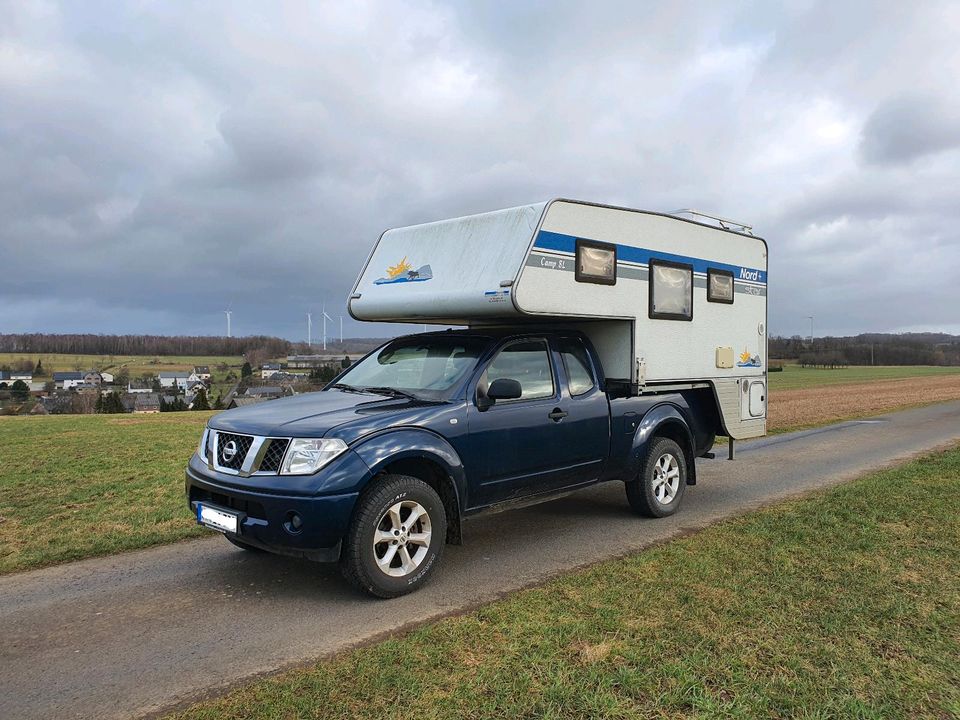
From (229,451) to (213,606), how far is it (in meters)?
1.02

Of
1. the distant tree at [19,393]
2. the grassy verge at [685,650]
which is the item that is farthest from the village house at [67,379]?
the grassy verge at [685,650]

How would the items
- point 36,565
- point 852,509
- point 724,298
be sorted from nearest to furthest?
1. point 36,565
2. point 852,509
3. point 724,298

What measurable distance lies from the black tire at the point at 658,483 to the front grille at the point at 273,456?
3.69 metres

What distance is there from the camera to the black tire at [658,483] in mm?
6848

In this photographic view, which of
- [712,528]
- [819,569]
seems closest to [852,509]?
[712,528]

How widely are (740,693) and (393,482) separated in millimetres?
2424

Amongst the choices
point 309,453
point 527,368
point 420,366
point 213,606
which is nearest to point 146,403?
point 420,366

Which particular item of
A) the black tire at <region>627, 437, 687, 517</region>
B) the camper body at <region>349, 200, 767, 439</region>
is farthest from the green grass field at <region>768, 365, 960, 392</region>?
the black tire at <region>627, 437, 687, 517</region>

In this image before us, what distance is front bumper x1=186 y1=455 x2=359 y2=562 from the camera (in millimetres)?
4328

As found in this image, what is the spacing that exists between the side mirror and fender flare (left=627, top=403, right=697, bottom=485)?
1.93 m

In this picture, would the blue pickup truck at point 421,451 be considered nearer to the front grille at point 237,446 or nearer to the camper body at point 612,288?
the front grille at point 237,446

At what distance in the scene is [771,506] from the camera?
7.29m

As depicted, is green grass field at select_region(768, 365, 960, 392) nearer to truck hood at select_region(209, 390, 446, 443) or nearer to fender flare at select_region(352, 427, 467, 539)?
fender flare at select_region(352, 427, 467, 539)

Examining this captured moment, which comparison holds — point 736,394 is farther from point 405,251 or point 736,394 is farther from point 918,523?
point 405,251
